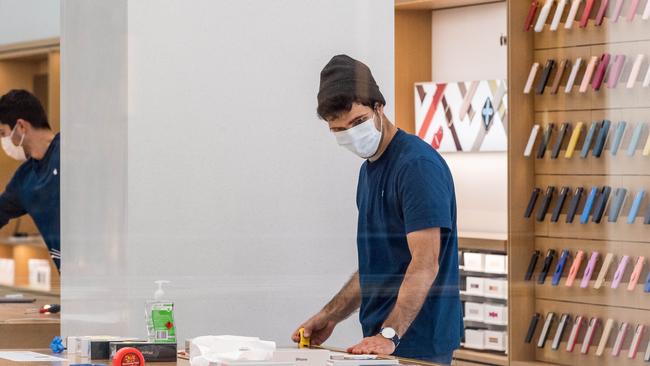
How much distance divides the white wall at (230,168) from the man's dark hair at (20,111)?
0.99m

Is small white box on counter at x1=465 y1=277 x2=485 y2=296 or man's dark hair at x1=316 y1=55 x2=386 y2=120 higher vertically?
man's dark hair at x1=316 y1=55 x2=386 y2=120

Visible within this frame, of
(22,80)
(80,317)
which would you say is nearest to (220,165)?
(80,317)

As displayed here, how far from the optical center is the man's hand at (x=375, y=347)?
338cm

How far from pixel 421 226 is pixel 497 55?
2.05 feet

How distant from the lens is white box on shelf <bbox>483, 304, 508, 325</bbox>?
Result: 3900 mm

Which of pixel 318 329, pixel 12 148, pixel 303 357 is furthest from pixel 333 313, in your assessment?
pixel 12 148

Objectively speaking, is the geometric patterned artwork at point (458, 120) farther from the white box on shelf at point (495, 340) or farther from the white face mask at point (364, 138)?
the white box on shelf at point (495, 340)

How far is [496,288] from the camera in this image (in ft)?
12.8

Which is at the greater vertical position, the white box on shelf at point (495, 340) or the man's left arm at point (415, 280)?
the man's left arm at point (415, 280)

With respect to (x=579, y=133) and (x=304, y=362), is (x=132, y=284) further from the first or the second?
(x=579, y=133)

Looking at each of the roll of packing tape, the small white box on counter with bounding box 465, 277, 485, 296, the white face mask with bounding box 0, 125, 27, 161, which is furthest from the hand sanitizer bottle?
the white face mask with bounding box 0, 125, 27, 161

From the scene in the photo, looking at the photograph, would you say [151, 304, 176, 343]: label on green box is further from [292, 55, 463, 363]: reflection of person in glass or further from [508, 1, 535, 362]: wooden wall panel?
[508, 1, 535, 362]: wooden wall panel

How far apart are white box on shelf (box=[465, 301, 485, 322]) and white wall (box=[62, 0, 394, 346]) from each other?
42 cm

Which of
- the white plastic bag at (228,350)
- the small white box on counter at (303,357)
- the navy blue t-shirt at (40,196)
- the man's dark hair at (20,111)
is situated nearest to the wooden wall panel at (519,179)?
the small white box on counter at (303,357)
